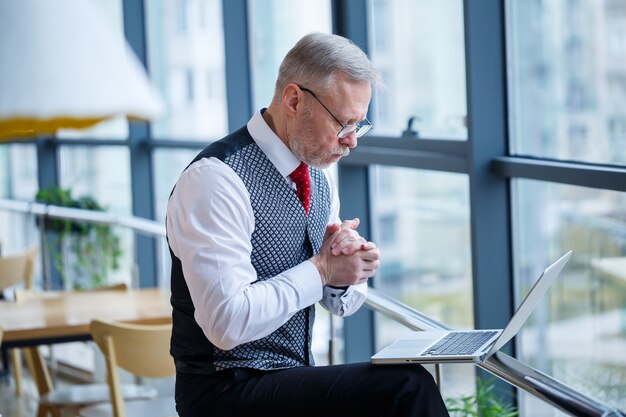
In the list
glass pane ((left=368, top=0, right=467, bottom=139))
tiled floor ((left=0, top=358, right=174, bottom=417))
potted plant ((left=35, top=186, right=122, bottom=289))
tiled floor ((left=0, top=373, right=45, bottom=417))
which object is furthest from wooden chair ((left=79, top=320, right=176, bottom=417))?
potted plant ((left=35, top=186, right=122, bottom=289))

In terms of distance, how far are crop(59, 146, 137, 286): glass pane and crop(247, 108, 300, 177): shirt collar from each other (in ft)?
14.4

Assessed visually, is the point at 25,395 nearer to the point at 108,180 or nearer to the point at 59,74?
the point at 108,180

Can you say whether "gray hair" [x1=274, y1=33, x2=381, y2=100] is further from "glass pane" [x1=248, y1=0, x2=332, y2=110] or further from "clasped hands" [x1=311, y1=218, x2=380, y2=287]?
"glass pane" [x1=248, y1=0, x2=332, y2=110]

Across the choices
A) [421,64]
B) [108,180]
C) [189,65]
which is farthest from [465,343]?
[108,180]

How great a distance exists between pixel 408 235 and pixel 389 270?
8.7 inches

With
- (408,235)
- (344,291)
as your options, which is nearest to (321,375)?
(344,291)

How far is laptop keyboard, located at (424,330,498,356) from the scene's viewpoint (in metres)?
1.96

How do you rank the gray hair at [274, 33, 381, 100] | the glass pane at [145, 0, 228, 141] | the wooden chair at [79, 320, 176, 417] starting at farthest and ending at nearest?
the glass pane at [145, 0, 228, 141] → the wooden chair at [79, 320, 176, 417] → the gray hair at [274, 33, 381, 100]

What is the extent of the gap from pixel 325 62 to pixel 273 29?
333 cm

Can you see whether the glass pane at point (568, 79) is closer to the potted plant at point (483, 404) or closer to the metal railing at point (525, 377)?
the potted plant at point (483, 404)

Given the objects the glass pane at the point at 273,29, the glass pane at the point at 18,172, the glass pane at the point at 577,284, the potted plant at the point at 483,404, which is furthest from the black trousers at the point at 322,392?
the glass pane at the point at 18,172

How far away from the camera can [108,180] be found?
279 inches

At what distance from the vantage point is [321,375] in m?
1.98

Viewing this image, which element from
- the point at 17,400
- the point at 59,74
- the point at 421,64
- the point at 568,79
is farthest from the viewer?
the point at 17,400
